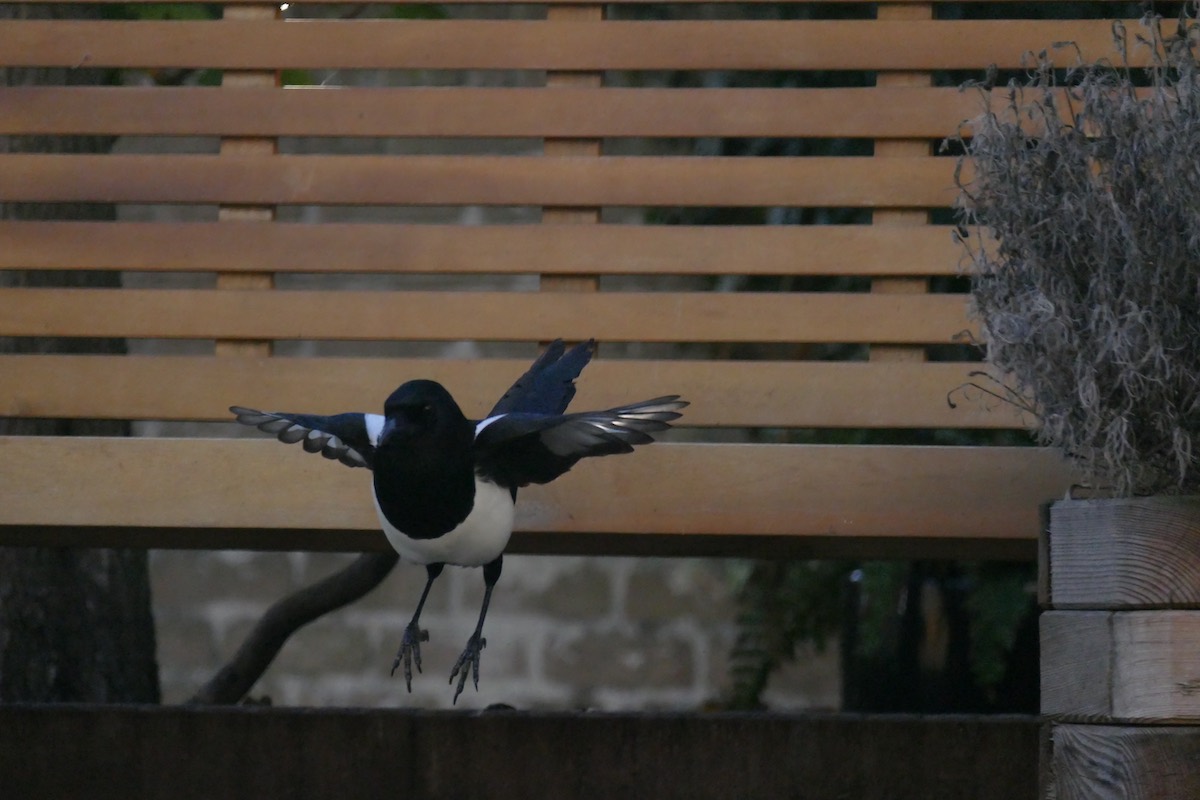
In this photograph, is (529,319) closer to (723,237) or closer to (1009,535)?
(723,237)

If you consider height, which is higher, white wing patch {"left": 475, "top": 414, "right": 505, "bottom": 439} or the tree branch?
white wing patch {"left": 475, "top": 414, "right": 505, "bottom": 439}

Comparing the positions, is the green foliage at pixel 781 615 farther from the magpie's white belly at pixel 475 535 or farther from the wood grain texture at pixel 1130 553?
the wood grain texture at pixel 1130 553

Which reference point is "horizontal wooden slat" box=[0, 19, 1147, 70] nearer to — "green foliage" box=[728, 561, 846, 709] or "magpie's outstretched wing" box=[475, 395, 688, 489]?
"magpie's outstretched wing" box=[475, 395, 688, 489]

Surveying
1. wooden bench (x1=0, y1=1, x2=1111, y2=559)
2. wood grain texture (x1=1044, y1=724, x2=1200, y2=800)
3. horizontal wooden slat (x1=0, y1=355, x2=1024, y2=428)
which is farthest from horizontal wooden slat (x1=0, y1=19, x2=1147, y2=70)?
wood grain texture (x1=1044, y1=724, x2=1200, y2=800)

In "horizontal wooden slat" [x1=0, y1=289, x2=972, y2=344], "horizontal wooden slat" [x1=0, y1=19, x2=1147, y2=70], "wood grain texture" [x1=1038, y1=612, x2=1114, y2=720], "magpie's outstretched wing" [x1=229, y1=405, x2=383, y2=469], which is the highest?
"horizontal wooden slat" [x1=0, y1=19, x2=1147, y2=70]

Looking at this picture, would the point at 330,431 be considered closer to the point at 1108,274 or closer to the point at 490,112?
the point at 490,112

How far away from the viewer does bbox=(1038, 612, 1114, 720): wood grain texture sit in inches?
64.8

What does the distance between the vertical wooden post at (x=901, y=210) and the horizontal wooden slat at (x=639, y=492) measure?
16 centimetres

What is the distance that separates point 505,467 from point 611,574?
2.37 metres

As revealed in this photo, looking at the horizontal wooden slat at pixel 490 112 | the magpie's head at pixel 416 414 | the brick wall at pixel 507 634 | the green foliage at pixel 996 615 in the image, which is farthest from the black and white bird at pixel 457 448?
the brick wall at pixel 507 634

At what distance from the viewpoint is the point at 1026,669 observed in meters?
3.03

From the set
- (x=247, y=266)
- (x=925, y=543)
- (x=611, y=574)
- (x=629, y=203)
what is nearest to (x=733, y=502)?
(x=925, y=543)

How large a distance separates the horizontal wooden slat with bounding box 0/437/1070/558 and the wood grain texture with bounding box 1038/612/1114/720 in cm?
34

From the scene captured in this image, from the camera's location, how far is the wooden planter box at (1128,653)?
62.7 inches
